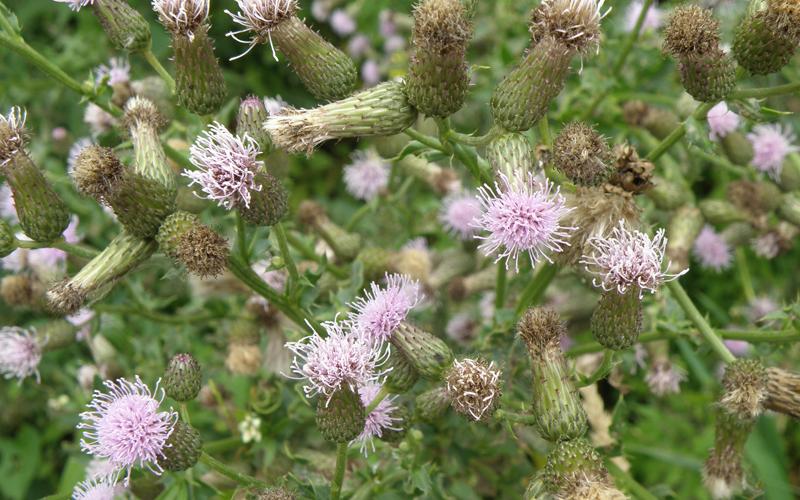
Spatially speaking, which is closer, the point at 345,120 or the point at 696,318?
the point at 345,120

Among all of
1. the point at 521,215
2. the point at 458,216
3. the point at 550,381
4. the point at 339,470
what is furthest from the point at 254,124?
the point at 458,216

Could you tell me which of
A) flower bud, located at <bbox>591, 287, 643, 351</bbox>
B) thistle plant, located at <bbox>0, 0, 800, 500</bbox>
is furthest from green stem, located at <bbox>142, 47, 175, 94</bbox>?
flower bud, located at <bbox>591, 287, 643, 351</bbox>

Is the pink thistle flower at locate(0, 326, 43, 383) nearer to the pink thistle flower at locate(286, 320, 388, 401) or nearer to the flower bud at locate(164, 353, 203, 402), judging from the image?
the flower bud at locate(164, 353, 203, 402)

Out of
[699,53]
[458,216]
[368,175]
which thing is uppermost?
[699,53]

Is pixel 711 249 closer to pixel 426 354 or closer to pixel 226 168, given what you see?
pixel 426 354

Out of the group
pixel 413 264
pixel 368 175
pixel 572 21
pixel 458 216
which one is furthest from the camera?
pixel 368 175

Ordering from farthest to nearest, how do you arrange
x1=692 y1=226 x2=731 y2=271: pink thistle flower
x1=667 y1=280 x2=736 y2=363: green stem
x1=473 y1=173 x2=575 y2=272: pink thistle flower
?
x1=692 y1=226 x2=731 y2=271: pink thistle flower
x1=667 y1=280 x2=736 y2=363: green stem
x1=473 y1=173 x2=575 y2=272: pink thistle flower
